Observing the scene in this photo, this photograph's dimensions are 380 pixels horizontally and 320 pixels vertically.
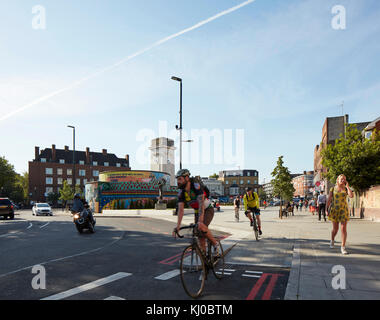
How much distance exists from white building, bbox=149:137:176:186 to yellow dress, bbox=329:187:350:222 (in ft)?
152

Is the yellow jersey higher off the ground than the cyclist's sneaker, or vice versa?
the yellow jersey

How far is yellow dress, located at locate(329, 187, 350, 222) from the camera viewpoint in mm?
6961

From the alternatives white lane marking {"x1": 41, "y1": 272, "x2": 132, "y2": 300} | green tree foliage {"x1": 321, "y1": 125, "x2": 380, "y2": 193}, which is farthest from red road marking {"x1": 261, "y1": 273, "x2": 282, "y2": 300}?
green tree foliage {"x1": 321, "y1": 125, "x2": 380, "y2": 193}

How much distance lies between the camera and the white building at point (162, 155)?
53578mm

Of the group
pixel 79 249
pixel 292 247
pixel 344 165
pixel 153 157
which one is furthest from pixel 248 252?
pixel 153 157

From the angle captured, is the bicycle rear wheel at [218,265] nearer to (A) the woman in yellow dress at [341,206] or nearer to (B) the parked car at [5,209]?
(A) the woman in yellow dress at [341,206]

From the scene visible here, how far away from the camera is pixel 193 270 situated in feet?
14.4

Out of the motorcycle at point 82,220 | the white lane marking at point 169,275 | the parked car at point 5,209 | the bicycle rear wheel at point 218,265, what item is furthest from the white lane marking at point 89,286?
the parked car at point 5,209

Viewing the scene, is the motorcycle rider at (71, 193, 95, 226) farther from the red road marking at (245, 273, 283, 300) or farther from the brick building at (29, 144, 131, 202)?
the brick building at (29, 144, 131, 202)

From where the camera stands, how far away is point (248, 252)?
7602 mm

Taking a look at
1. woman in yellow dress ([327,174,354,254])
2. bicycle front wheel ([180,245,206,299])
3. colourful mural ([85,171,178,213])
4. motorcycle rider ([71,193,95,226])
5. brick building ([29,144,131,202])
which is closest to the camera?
bicycle front wheel ([180,245,206,299])

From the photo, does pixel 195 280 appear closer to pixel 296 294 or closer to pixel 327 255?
pixel 296 294

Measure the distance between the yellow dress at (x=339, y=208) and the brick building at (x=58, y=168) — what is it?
8058 cm

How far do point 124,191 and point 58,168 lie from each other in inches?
2128
